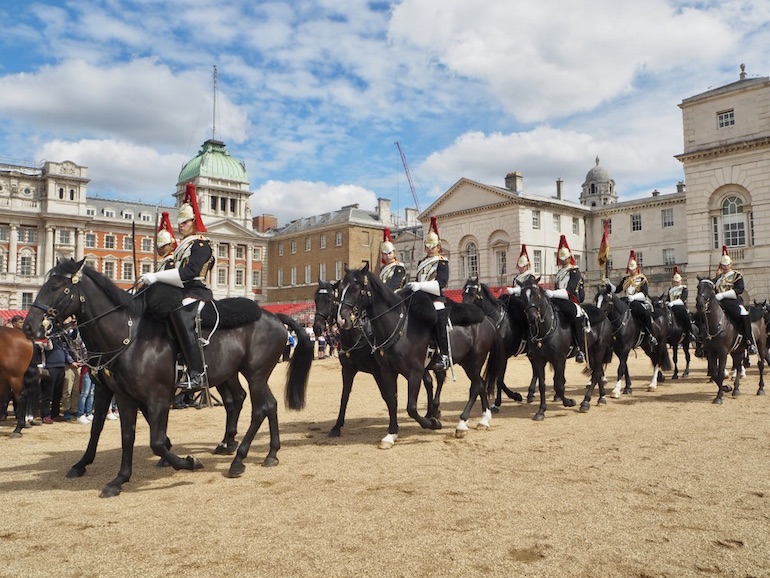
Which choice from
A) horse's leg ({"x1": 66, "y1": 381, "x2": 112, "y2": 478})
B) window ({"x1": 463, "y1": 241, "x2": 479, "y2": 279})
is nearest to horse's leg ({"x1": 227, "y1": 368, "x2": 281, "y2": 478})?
horse's leg ({"x1": 66, "y1": 381, "x2": 112, "y2": 478})

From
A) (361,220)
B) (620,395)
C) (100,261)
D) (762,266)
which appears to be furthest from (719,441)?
(100,261)

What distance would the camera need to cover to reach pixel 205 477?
778 centimetres

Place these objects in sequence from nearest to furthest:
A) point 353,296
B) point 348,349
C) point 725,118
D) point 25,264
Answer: point 353,296, point 348,349, point 725,118, point 25,264

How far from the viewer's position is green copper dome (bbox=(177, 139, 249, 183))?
90.4 m

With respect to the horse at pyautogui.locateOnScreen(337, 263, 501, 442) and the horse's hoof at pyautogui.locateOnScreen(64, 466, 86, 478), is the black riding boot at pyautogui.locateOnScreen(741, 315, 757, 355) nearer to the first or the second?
the horse at pyautogui.locateOnScreen(337, 263, 501, 442)

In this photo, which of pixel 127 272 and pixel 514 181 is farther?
pixel 127 272

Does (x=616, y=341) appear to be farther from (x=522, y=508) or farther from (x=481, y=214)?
(x=481, y=214)

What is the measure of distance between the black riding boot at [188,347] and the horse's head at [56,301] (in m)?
1.13

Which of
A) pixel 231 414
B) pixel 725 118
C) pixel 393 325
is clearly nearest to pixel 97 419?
pixel 231 414

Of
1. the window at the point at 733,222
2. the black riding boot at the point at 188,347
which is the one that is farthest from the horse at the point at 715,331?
the window at the point at 733,222

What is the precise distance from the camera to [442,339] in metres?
10.4

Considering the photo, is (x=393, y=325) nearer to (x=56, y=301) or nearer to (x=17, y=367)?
(x=56, y=301)

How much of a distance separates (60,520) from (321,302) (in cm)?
479

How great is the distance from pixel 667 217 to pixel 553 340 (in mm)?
49303
